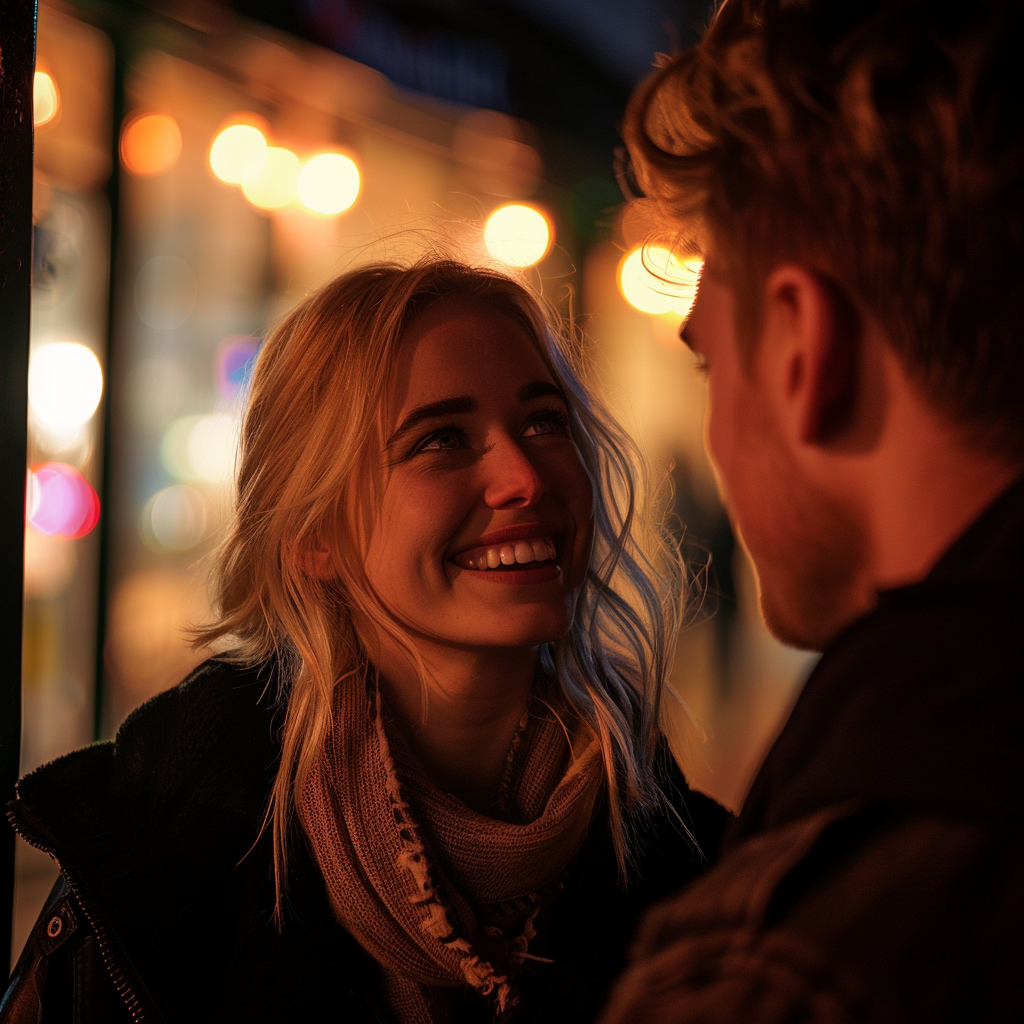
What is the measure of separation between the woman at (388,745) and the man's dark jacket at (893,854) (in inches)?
27.7

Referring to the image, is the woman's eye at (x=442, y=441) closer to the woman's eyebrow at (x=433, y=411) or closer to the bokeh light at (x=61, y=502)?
the woman's eyebrow at (x=433, y=411)

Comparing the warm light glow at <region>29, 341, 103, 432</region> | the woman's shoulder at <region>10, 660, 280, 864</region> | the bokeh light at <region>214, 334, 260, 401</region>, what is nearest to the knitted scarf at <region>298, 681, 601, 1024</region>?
the woman's shoulder at <region>10, 660, 280, 864</region>

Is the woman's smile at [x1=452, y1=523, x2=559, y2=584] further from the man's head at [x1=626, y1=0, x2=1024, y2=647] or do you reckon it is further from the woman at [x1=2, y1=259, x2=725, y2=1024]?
the man's head at [x1=626, y1=0, x2=1024, y2=647]

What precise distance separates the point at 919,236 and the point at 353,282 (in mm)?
949

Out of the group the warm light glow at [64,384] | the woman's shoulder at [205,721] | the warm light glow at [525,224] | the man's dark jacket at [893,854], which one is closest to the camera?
the man's dark jacket at [893,854]

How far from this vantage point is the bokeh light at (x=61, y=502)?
11.9 ft

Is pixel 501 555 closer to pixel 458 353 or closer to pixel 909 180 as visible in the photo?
pixel 458 353

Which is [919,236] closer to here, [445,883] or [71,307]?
[445,883]

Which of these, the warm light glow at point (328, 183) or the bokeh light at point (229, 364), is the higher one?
the warm light glow at point (328, 183)

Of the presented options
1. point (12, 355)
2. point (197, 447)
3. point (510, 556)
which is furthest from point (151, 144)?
Answer: point (510, 556)

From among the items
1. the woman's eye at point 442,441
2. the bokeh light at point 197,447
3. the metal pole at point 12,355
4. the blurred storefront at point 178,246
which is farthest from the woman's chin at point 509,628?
the bokeh light at point 197,447

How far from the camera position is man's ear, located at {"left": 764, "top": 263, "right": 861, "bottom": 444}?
666 millimetres

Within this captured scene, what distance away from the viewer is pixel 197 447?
424 centimetres

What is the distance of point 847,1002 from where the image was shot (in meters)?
0.47
